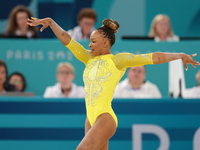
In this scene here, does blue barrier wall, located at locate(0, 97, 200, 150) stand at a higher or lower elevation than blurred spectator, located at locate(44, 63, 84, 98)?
lower

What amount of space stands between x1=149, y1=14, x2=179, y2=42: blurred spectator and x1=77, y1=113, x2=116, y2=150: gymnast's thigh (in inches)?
145

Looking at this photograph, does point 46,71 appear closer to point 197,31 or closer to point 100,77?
point 100,77

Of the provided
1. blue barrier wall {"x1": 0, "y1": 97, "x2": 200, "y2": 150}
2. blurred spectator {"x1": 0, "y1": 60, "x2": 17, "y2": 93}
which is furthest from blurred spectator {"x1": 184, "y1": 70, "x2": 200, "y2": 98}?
blurred spectator {"x1": 0, "y1": 60, "x2": 17, "y2": 93}

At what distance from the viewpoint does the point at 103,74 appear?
3109 millimetres

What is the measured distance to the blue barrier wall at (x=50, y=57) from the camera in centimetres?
612

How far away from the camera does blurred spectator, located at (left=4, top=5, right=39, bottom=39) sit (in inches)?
245

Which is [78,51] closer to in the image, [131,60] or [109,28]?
[109,28]

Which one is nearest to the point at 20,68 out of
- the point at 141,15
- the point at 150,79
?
the point at 150,79

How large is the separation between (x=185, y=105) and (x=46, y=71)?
2831mm

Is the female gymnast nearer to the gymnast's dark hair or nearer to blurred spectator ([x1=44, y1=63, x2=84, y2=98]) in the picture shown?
the gymnast's dark hair

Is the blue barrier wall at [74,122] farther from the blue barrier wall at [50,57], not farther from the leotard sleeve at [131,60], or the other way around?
the blue barrier wall at [50,57]

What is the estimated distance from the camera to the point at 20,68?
6141 mm

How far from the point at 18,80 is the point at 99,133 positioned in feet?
10.8

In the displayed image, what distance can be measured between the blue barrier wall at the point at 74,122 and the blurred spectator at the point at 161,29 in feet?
7.64
